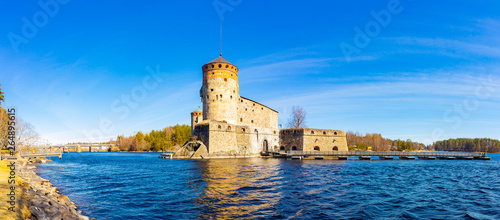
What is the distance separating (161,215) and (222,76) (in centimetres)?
4224

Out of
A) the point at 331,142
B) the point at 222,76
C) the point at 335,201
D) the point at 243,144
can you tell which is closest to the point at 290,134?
the point at 331,142

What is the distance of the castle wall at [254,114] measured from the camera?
57.0 metres

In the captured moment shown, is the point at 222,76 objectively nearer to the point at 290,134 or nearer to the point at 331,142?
the point at 290,134

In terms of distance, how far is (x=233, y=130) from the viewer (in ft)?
164

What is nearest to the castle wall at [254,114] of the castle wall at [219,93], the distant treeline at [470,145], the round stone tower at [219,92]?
the round stone tower at [219,92]

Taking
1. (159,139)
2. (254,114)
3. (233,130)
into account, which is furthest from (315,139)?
(159,139)

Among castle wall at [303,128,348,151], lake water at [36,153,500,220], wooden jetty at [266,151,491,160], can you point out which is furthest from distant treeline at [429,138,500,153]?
lake water at [36,153,500,220]

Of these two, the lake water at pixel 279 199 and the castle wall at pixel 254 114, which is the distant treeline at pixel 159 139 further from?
the lake water at pixel 279 199

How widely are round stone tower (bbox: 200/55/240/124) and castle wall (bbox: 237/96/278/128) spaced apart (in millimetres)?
3897

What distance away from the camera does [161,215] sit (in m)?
11.4

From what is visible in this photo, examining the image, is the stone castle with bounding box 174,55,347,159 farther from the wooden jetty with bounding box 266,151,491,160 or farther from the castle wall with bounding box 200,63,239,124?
the wooden jetty with bounding box 266,151,491,160

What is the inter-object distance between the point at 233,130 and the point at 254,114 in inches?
444

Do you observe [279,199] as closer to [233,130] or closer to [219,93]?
[233,130]

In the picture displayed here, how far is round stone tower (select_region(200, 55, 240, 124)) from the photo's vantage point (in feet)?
169
